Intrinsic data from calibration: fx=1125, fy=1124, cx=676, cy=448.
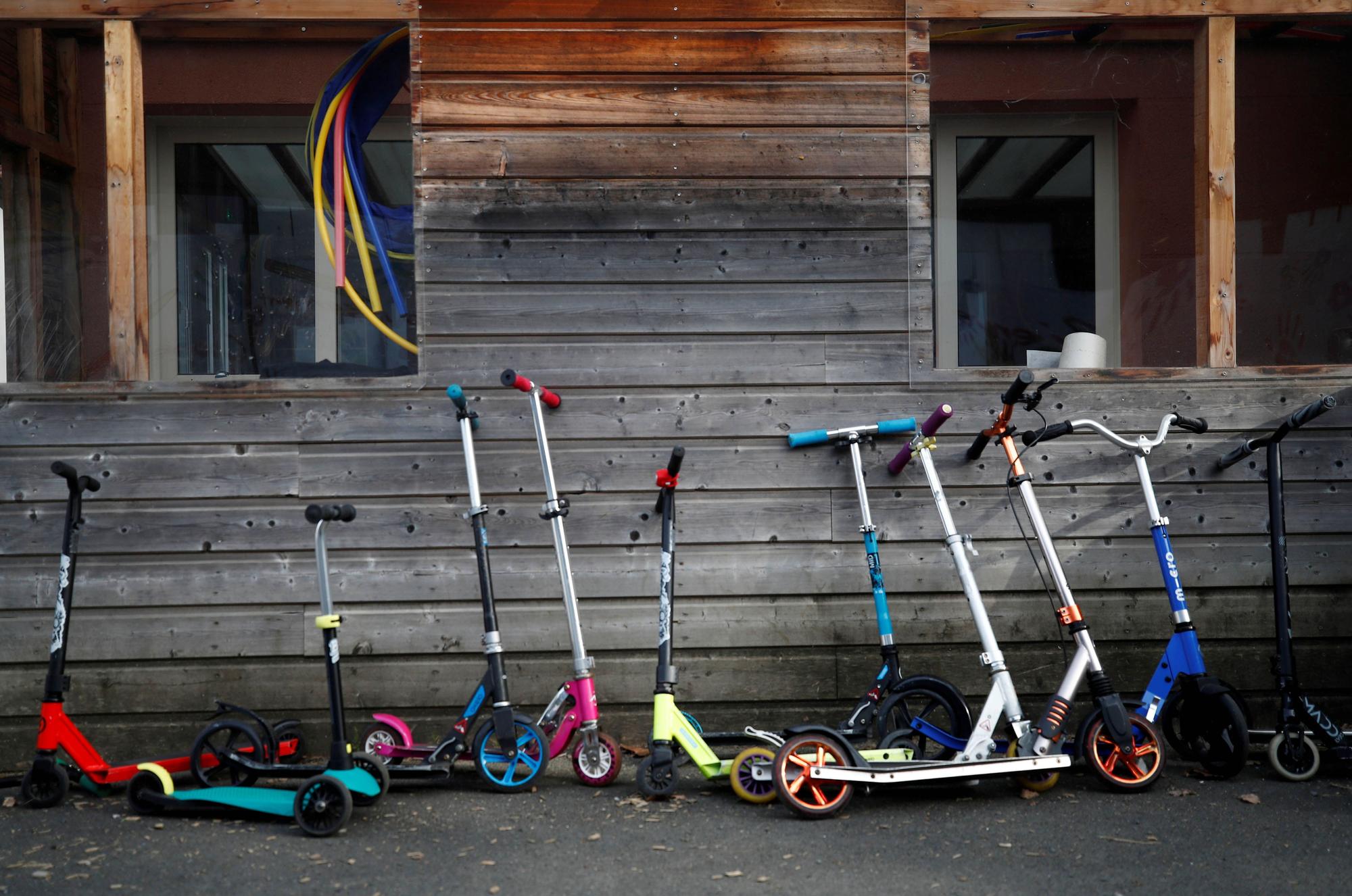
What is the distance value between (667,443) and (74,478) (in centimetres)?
230

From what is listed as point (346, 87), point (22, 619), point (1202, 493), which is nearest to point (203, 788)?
point (22, 619)

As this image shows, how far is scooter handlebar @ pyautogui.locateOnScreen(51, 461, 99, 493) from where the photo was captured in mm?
4074

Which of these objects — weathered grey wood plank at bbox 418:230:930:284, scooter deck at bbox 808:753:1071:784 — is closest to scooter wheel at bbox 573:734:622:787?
scooter deck at bbox 808:753:1071:784

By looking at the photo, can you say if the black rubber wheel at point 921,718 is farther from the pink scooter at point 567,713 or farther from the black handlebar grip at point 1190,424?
the black handlebar grip at point 1190,424

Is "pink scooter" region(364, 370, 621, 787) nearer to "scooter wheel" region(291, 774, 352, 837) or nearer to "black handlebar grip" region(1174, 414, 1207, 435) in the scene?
"scooter wheel" region(291, 774, 352, 837)

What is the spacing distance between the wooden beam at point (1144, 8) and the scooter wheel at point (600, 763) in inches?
138

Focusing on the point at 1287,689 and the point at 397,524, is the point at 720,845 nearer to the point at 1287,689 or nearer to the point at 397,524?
the point at 397,524

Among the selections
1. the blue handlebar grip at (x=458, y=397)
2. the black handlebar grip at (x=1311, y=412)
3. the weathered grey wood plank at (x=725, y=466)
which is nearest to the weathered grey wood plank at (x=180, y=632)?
the weathered grey wood plank at (x=725, y=466)

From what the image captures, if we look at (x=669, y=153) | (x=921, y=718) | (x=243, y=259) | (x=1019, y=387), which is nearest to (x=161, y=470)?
(x=243, y=259)

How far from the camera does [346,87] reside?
501 cm

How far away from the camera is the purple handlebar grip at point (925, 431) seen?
13.8 feet

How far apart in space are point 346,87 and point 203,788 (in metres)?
3.00

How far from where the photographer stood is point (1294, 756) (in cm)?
431

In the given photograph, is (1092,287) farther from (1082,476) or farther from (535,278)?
(535,278)
